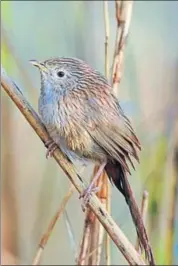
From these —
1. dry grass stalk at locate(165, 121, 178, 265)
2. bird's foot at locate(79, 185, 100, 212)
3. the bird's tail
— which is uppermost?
bird's foot at locate(79, 185, 100, 212)

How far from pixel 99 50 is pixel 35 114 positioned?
3.98 ft

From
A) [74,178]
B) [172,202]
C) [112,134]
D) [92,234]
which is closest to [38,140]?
[172,202]

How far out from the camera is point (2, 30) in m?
2.15

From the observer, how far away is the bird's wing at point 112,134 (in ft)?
5.12

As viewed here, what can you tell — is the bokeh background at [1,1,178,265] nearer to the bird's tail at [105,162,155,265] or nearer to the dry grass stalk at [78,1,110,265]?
the dry grass stalk at [78,1,110,265]

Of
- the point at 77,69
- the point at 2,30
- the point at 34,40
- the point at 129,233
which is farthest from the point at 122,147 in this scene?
the point at 34,40

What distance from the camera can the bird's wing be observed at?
156 cm

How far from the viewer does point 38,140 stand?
2.77 meters

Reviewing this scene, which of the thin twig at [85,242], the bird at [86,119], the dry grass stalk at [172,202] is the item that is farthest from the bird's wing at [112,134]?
the dry grass stalk at [172,202]

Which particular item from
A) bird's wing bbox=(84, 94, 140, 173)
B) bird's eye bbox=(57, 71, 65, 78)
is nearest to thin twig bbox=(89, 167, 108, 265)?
bird's wing bbox=(84, 94, 140, 173)

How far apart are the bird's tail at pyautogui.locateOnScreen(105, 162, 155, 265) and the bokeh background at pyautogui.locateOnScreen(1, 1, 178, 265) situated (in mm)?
237

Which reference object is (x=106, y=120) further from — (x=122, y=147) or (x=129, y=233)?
(x=129, y=233)

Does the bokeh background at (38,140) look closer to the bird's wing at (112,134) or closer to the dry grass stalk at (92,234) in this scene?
the dry grass stalk at (92,234)

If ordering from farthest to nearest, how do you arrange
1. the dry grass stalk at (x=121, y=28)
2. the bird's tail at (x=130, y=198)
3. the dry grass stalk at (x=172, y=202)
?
the dry grass stalk at (x=172, y=202) < the dry grass stalk at (x=121, y=28) < the bird's tail at (x=130, y=198)
